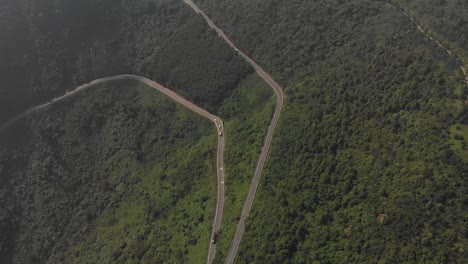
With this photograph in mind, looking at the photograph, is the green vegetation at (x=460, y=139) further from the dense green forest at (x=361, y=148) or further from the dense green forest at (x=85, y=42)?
the dense green forest at (x=85, y=42)

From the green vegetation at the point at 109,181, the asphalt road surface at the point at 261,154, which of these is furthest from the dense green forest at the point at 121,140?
the asphalt road surface at the point at 261,154

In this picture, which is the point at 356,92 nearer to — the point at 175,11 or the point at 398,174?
the point at 398,174

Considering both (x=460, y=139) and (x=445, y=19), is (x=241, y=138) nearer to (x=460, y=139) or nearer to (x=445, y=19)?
(x=460, y=139)

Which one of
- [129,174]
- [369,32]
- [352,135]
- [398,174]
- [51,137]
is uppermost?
[51,137]

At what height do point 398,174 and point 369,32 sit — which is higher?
point 369,32

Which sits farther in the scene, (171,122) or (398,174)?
(171,122)

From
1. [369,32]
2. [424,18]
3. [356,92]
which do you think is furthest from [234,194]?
[424,18]

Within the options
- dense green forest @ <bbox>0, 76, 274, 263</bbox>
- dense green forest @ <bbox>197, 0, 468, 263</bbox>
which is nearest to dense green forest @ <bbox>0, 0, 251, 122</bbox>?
dense green forest @ <bbox>0, 76, 274, 263</bbox>
